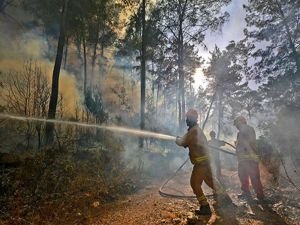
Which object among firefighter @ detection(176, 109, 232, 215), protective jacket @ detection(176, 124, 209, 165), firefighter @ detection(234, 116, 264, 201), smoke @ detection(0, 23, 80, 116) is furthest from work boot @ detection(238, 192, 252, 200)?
smoke @ detection(0, 23, 80, 116)

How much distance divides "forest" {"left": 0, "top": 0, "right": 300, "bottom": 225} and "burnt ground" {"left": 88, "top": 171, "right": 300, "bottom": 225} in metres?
0.02

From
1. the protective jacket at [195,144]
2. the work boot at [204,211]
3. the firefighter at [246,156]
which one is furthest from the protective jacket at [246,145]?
the work boot at [204,211]

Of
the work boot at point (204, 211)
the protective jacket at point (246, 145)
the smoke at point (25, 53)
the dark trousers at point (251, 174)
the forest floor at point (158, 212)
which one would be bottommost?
the forest floor at point (158, 212)

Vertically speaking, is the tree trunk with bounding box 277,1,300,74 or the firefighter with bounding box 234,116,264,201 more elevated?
the tree trunk with bounding box 277,1,300,74

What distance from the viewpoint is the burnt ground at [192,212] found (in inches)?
210

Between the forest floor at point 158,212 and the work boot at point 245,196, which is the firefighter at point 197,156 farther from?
the work boot at point 245,196

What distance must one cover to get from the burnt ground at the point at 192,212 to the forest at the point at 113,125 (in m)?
0.02

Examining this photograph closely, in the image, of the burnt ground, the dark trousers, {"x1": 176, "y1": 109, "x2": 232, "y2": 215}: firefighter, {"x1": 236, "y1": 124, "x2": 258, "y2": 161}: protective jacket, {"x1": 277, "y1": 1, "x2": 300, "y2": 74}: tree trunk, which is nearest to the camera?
the burnt ground

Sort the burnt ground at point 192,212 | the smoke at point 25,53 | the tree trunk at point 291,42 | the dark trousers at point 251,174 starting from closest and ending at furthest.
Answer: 1. the burnt ground at point 192,212
2. the dark trousers at point 251,174
3. the smoke at point 25,53
4. the tree trunk at point 291,42

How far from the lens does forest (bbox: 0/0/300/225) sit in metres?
6.57

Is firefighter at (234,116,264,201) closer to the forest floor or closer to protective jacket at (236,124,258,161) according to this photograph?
protective jacket at (236,124,258,161)

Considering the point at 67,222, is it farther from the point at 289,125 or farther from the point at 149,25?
the point at 149,25

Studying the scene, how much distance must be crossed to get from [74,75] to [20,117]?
1818cm

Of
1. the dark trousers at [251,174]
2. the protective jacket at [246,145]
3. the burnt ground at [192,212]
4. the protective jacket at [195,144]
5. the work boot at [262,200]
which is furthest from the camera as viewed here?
the protective jacket at [246,145]
